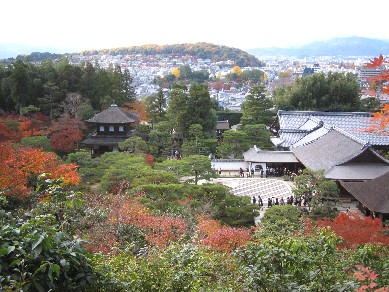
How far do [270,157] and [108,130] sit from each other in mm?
12007

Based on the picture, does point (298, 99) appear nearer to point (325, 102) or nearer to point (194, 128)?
point (325, 102)

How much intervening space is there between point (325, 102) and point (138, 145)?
921 inches

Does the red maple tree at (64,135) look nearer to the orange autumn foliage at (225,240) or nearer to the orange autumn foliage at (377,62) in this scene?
the orange autumn foliage at (225,240)

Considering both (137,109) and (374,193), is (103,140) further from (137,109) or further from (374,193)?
(374,193)

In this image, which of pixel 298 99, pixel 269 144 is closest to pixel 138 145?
pixel 269 144

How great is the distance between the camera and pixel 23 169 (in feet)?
58.4

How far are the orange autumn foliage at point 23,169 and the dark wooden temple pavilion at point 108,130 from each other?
1033 centimetres

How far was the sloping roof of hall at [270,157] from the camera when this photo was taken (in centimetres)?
2942

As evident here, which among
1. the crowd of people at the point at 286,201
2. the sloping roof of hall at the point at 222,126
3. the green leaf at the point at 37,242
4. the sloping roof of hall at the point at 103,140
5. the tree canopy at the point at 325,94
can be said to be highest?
the green leaf at the point at 37,242

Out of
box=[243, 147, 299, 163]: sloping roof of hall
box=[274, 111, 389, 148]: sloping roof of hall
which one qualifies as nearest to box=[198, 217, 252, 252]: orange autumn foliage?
box=[243, 147, 299, 163]: sloping roof of hall

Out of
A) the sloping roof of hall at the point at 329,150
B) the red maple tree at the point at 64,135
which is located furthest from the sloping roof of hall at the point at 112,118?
the sloping roof of hall at the point at 329,150

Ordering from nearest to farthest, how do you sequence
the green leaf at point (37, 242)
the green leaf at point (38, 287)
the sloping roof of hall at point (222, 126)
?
the green leaf at point (38, 287), the green leaf at point (37, 242), the sloping roof of hall at point (222, 126)

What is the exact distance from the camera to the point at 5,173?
16.3 m

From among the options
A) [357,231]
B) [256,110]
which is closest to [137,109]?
[256,110]
